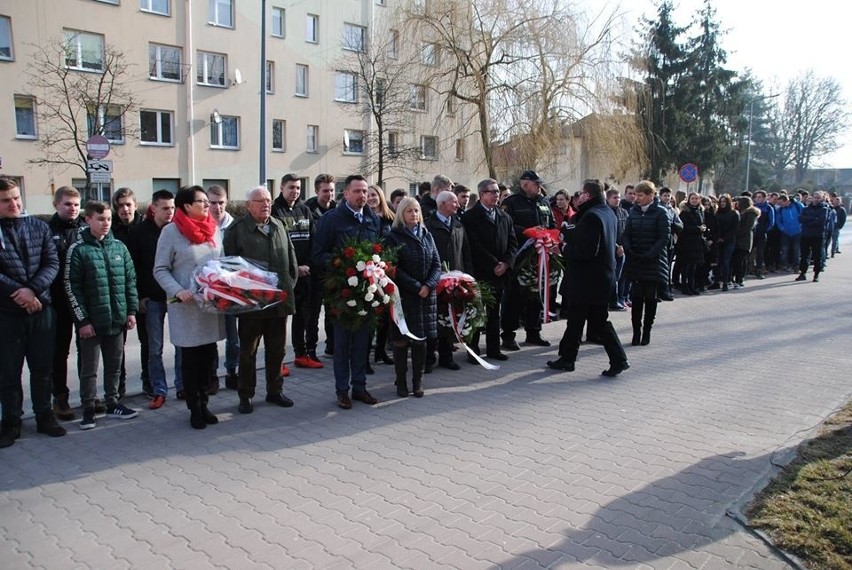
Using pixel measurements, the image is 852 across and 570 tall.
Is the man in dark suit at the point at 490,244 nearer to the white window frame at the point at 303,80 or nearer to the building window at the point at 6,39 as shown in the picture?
the building window at the point at 6,39

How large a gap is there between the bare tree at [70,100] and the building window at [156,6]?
2.78 m

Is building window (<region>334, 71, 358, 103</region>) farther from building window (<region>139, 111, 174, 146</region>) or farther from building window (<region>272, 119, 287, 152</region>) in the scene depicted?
building window (<region>139, 111, 174, 146</region>)

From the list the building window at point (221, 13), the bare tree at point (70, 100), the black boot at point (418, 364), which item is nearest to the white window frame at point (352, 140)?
the building window at point (221, 13)

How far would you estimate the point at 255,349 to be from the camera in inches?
247

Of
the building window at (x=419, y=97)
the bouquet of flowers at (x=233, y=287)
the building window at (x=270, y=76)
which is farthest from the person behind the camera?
the building window at (x=270, y=76)

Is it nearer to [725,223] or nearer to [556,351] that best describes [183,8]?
[725,223]

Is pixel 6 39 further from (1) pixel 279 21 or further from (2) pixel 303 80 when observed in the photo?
(2) pixel 303 80

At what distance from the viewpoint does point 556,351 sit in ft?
29.3

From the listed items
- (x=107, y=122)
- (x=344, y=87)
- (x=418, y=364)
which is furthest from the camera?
(x=344, y=87)

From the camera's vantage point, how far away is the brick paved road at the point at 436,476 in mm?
3867

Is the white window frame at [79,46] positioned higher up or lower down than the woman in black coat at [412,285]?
higher up

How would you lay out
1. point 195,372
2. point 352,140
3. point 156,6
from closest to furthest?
point 195,372, point 156,6, point 352,140

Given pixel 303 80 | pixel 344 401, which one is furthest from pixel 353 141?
pixel 344 401

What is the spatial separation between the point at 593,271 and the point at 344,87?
31.9 m
